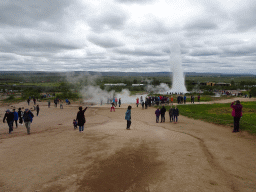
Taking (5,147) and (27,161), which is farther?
(5,147)

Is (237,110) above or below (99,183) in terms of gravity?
above

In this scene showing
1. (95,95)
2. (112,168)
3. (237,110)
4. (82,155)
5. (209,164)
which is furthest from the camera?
(95,95)

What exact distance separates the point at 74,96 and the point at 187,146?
49587mm

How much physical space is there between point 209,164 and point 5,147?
8.86 m

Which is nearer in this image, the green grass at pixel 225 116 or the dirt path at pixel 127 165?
the dirt path at pixel 127 165

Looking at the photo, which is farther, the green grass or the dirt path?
the green grass

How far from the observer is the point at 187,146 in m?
8.97

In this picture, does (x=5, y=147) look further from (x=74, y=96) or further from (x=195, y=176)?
(x=74, y=96)

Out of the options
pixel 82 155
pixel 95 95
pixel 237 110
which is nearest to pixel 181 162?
pixel 82 155

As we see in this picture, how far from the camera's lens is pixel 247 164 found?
269 inches

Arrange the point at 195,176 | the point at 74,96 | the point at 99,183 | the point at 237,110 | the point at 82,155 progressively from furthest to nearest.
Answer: the point at 74,96, the point at 237,110, the point at 82,155, the point at 195,176, the point at 99,183

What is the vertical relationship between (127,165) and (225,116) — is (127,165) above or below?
above

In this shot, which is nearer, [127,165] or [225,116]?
[127,165]

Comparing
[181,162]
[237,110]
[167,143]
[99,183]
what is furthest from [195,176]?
[237,110]
